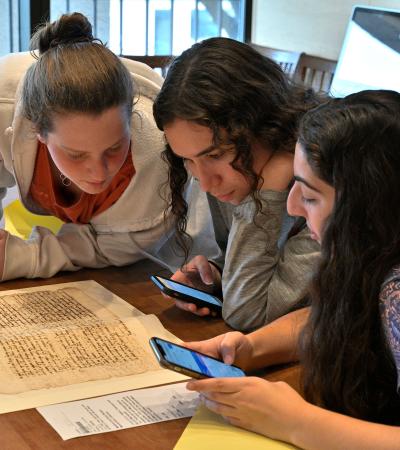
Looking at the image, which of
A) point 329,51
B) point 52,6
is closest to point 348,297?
point 329,51

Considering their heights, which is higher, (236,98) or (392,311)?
(236,98)

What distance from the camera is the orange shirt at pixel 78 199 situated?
62.2 inches

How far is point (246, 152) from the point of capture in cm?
127

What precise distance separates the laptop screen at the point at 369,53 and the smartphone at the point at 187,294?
6.13 feet

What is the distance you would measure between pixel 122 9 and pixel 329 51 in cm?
106

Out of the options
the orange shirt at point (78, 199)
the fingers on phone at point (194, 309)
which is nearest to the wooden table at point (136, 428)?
the fingers on phone at point (194, 309)

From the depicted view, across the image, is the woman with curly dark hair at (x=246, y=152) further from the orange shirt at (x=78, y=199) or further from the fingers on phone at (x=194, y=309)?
the orange shirt at (x=78, y=199)

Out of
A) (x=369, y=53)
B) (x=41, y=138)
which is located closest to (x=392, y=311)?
(x=41, y=138)

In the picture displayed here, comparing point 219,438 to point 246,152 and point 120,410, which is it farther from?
point 246,152

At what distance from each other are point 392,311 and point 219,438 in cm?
26

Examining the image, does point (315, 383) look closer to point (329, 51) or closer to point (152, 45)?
point (329, 51)

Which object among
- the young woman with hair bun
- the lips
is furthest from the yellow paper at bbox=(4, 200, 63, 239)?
the lips

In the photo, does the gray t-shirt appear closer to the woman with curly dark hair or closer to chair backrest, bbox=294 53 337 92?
the woman with curly dark hair

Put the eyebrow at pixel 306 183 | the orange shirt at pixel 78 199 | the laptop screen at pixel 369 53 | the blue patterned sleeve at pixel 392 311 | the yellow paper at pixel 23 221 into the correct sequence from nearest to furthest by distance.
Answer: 1. the blue patterned sleeve at pixel 392 311
2. the eyebrow at pixel 306 183
3. the orange shirt at pixel 78 199
4. the yellow paper at pixel 23 221
5. the laptop screen at pixel 369 53
